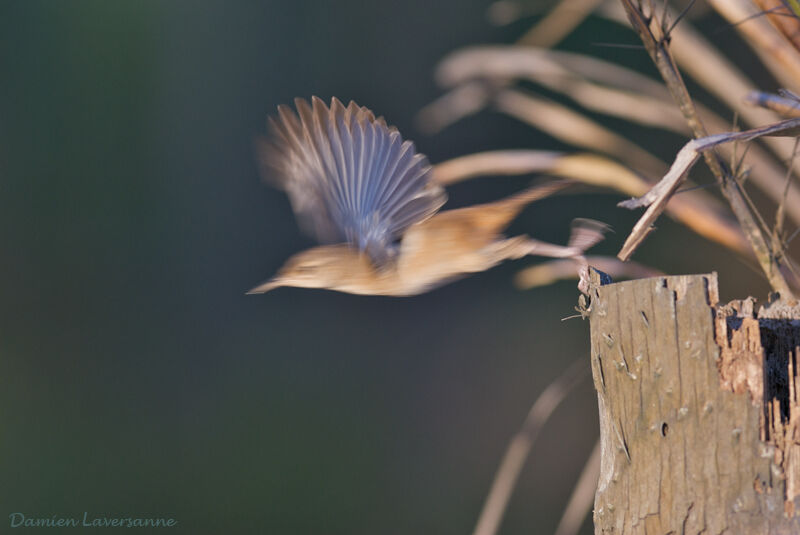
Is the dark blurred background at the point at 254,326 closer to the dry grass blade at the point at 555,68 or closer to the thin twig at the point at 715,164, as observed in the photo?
the dry grass blade at the point at 555,68

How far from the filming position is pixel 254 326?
6.02ft

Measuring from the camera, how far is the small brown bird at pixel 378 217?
0.92 metres

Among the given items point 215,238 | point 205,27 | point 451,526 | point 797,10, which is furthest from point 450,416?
point 797,10

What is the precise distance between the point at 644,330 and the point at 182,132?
4.97 ft

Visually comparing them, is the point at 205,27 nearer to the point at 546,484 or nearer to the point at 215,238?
the point at 215,238

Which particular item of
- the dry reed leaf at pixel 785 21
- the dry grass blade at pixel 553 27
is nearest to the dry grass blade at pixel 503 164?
the dry reed leaf at pixel 785 21

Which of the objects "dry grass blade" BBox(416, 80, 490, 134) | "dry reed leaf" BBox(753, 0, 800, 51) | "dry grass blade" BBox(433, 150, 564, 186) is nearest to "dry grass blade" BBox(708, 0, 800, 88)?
"dry reed leaf" BBox(753, 0, 800, 51)

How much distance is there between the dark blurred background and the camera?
180 cm

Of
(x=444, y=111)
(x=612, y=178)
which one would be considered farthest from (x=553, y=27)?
(x=612, y=178)

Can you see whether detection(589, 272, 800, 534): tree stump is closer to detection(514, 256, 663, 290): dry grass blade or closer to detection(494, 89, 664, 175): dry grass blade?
detection(514, 256, 663, 290): dry grass blade

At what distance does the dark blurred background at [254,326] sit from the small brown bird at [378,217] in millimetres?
830

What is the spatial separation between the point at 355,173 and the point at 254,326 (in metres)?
0.95

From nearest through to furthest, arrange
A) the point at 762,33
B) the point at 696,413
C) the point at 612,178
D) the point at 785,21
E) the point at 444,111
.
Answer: the point at 696,413 < the point at 785,21 < the point at 762,33 < the point at 612,178 < the point at 444,111

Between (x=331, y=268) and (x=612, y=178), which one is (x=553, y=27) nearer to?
(x=612, y=178)
